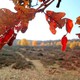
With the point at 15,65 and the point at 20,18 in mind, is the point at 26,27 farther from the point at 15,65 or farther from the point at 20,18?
the point at 15,65

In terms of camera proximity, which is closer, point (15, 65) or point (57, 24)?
point (57, 24)

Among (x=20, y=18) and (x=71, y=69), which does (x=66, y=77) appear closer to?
(x=71, y=69)

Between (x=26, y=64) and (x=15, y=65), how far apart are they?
6.17ft

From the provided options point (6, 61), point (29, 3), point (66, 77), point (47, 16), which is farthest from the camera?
point (6, 61)

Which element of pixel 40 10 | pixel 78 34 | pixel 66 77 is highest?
pixel 40 10

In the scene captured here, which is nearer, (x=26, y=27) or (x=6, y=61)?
(x=26, y=27)

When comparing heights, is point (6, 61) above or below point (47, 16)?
below

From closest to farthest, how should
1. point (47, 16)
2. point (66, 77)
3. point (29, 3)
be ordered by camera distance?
point (47, 16) < point (29, 3) < point (66, 77)

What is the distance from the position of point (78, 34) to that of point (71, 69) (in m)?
28.7

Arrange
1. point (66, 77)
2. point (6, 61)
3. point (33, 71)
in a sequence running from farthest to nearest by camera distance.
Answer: point (6, 61), point (33, 71), point (66, 77)

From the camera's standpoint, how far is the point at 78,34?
4.00ft

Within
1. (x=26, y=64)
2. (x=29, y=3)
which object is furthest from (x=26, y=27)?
(x=26, y=64)

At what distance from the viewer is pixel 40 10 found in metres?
0.85

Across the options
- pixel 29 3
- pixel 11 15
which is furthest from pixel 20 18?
pixel 29 3
